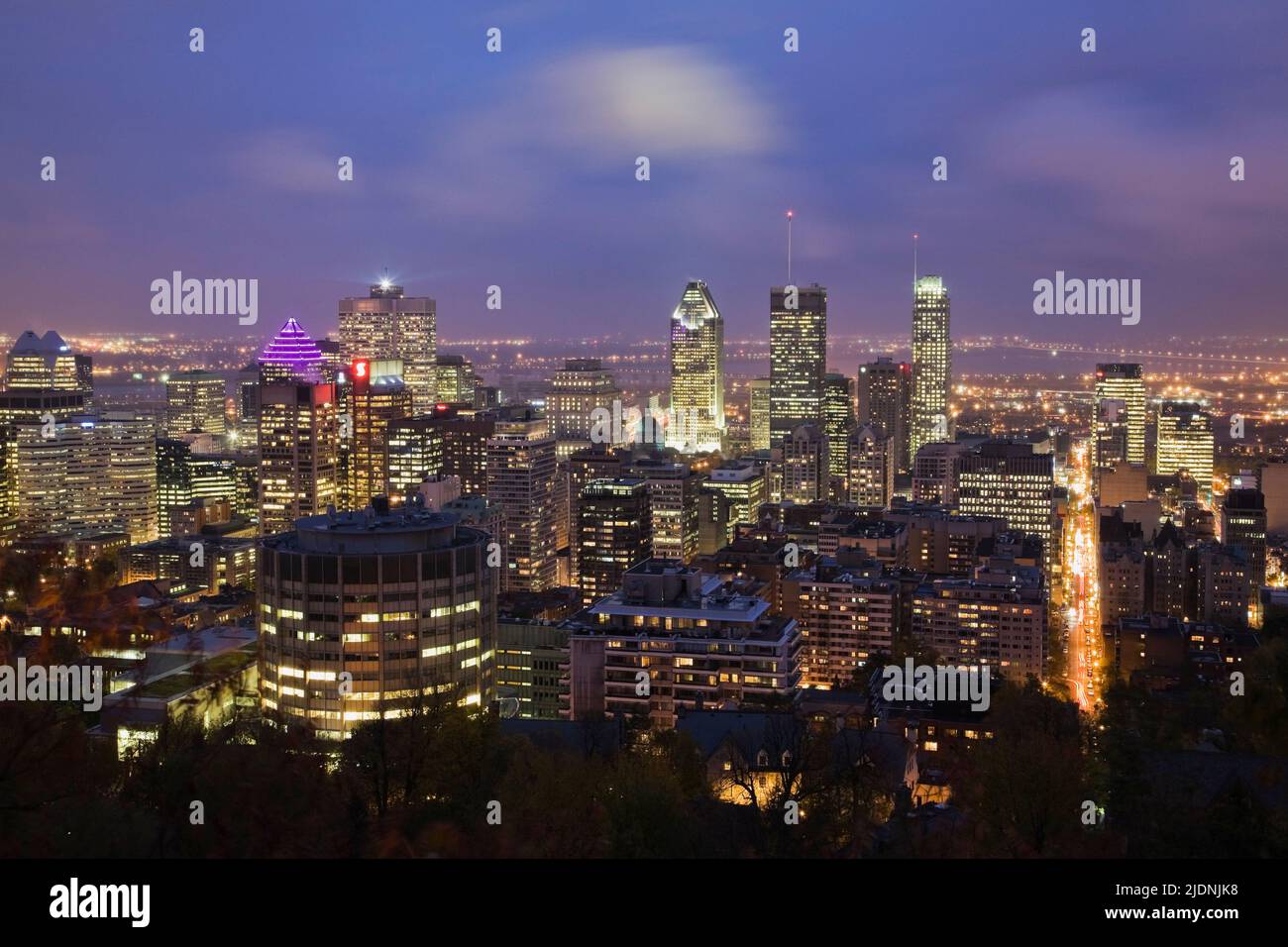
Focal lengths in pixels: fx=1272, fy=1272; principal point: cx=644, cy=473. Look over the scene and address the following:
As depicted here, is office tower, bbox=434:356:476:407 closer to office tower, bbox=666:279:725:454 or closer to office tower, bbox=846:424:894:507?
office tower, bbox=666:279:725:454

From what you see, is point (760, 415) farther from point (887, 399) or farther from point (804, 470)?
point (804, 470)

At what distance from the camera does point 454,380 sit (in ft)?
217

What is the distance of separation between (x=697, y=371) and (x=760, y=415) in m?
4.18

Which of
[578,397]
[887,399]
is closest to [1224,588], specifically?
[887,399]

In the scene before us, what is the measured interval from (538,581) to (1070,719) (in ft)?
82.1

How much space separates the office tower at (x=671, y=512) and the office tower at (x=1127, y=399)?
23313mm

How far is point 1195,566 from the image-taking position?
31594 mm

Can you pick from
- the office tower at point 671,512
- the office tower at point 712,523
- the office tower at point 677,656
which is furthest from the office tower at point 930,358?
the office tower at point 677,656

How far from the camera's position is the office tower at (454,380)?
65.2 meters

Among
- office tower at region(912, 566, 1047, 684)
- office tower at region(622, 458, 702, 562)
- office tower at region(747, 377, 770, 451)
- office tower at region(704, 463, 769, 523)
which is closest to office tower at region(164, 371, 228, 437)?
office tower at region(704, 463, 769, 523)

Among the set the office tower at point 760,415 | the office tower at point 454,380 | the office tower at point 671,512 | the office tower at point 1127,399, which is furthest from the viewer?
the office tower at point 760,415

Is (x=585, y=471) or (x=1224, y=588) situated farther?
(x=585, y=471)

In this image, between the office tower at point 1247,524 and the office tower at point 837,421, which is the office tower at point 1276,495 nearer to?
the office tower at point 1247,524
